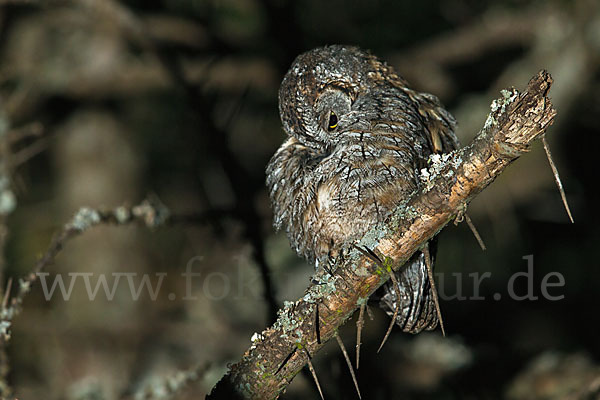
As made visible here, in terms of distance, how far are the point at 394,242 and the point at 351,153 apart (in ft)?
2.48

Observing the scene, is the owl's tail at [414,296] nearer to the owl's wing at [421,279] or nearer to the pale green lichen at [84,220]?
the owl's wing at [421,279]

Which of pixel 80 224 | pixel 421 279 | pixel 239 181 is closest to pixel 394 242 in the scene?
pixel 421 279

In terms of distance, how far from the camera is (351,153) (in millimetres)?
2645

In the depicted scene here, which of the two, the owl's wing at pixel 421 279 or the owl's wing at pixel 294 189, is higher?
the owl's wing at pixel 294 189

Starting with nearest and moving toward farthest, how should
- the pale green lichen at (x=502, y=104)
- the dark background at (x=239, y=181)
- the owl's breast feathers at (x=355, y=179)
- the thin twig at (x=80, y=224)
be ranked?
the pale green lichen at (x=502, y=104) < the thin twig at (x=80, y=224) < the owl's breast feathers at (x=355, y=179) < the dark background at (x=239, y=181)

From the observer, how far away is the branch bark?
1726 mm

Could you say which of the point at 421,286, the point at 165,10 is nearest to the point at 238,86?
the point at 165,10

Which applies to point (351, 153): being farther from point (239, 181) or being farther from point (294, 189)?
point (239, 181)

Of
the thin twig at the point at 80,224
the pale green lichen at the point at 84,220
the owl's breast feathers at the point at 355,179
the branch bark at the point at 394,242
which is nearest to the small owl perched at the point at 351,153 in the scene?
the owl's breast feathers at the point at 355,179

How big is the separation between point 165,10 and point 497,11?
10.3ft

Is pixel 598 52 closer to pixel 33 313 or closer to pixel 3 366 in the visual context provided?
pixel 3 366

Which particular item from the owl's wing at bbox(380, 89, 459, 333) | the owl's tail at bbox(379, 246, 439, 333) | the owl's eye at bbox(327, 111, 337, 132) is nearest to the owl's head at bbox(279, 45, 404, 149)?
the owl's eye at bbox(327, 111, 337, 132)

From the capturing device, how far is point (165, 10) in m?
6.04

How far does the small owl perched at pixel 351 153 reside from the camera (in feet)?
8.59
